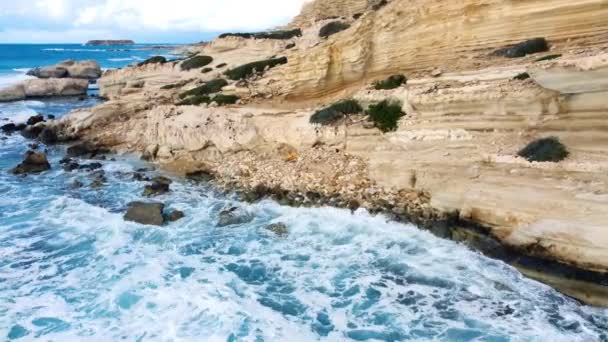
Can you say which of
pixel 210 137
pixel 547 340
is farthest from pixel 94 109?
pixel 547 340

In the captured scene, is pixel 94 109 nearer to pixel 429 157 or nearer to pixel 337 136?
pixel 337 136

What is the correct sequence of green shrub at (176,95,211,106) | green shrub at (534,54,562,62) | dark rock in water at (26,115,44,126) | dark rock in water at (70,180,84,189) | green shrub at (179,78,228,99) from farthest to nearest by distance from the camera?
dark rock in water at (26,115,44,126), green shrub at (179,78,228,99), green shrub at (176,95,211,106), dark rock in water at (70,180,84,189), green shrub at (534,54,562,62)

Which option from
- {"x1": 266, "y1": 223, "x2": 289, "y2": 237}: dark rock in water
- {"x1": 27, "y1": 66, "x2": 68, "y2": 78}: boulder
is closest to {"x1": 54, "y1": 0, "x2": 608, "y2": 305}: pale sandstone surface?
{"x1": 266, "y1": 223, "x2": 289, "y2": 237}: dark rock in water

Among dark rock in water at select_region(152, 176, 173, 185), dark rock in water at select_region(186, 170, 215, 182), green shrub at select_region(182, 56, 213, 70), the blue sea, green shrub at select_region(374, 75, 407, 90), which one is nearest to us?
the blue sea

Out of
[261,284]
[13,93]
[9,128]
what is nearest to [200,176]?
[261,284]

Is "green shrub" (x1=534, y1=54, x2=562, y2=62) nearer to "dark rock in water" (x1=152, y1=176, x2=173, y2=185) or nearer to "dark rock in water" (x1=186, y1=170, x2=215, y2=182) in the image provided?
"dark rock in water" (x1=186, y1=170, x2=215, y2=182)
